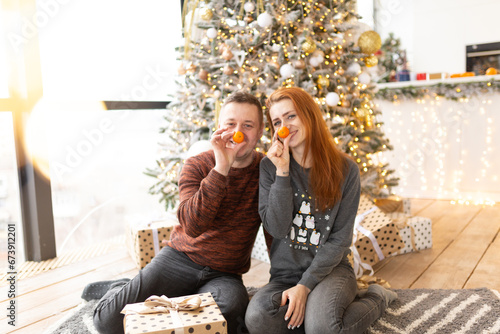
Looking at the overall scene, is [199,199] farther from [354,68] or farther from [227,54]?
[354,68]

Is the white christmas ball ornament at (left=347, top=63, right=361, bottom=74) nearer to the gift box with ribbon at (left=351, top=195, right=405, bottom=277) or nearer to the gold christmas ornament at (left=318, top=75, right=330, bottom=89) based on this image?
the gold christmas ornament at (left=318, top=75, right=330, bottom=89)

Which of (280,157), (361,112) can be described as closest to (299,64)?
(361,112)

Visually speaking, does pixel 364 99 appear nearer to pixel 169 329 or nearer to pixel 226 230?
pixel 226 230

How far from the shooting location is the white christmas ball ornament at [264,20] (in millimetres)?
2543

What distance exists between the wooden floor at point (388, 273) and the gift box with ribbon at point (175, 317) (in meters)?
0.80

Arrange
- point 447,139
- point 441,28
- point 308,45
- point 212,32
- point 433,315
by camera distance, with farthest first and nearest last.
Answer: point 441,28 → point 447,139 → point 212,32 → point 308,45 → point 433,315

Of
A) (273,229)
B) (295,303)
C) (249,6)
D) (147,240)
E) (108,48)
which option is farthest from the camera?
(108,48)

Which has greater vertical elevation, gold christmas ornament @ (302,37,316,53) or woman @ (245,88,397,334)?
gold christmas ornament @ (302,37,316,53)

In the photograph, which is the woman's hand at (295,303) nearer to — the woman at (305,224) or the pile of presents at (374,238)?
the woman at (305,224)

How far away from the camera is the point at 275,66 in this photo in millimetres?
2625

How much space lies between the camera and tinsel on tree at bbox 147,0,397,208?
8.69 feet

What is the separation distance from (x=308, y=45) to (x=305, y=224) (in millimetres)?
1305

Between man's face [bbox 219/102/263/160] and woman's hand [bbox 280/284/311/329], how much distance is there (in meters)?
0.51

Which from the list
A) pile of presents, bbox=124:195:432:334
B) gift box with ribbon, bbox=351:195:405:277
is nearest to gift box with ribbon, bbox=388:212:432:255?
pile of presents, bbox=124:195:432:334
